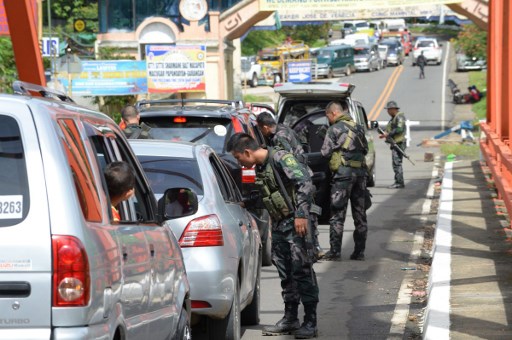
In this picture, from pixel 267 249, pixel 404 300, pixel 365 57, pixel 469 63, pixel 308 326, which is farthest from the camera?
pixel 365 57

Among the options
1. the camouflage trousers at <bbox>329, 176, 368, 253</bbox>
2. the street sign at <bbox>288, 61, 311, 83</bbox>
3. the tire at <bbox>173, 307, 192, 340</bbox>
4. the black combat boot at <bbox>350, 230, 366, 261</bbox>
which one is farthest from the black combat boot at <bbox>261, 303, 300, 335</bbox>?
the street sign at <bbox>288, 61, 311, 83</bbox>

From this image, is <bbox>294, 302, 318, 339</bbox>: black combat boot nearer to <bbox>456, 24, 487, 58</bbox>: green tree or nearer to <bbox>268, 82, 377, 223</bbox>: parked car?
<bbox>268, 82, 377, 223</bbox>: parked car

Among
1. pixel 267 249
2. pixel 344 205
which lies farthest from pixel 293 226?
pixel 344 205

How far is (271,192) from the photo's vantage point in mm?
9641

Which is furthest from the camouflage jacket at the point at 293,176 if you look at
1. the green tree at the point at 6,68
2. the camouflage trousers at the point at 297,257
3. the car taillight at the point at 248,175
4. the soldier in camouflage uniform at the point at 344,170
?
the green tree at the point at 6,68

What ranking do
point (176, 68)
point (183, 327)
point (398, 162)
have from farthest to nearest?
point (176, 68), point (398, 162), point (183, 327)

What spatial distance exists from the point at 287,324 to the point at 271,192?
116cm

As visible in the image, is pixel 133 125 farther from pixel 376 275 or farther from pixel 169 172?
pixel 169 172

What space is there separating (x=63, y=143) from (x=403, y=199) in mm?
18105

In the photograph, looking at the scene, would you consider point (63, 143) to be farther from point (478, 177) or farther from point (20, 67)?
point (478, 177)

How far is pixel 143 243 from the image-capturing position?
585cm

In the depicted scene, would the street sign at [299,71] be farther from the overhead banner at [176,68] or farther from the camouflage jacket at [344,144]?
the camouflage jacket at [344,144]

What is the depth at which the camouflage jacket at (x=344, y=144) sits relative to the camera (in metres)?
14.1

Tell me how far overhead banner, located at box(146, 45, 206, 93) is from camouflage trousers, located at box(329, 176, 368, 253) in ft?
90.3
